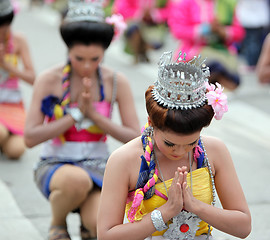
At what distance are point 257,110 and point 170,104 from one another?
5.03 m

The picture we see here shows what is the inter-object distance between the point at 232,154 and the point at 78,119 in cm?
250

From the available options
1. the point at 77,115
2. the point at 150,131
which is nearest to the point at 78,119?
the point at 77,115

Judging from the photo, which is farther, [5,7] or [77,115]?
[5,7]

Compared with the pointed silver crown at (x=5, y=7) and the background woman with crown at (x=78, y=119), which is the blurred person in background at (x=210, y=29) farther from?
Answer: the background woman with crown at (x=78, y=119)

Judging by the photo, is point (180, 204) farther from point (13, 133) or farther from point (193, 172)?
point (13, 133)

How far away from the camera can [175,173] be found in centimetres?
254

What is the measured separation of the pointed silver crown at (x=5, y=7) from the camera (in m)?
5.00

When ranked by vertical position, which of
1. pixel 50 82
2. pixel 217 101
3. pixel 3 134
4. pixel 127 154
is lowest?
pixel 3 134

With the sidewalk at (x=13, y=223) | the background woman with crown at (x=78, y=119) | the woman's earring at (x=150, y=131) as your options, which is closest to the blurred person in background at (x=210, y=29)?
the sidewalk at (x=13, y=223)

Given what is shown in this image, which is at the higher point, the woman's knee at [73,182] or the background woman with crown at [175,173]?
the background woman with crown at [175,173]

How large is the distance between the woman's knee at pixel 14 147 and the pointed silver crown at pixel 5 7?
1.08 m

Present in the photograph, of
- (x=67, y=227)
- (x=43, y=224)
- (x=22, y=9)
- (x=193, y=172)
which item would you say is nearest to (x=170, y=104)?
(x=193, y=172)

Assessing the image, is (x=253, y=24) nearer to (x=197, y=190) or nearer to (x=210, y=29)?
(x=210, y=29)

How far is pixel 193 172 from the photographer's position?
107 inches
